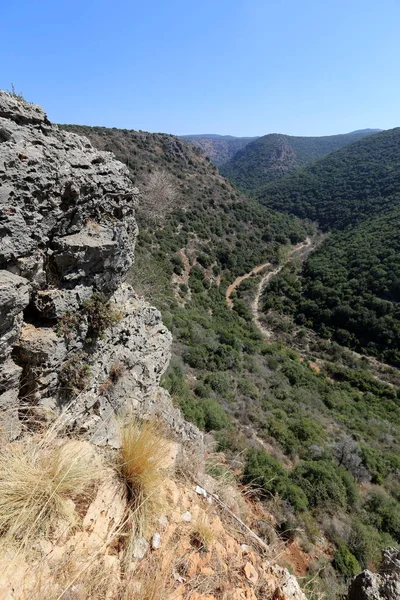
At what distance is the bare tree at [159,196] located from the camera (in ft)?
99.3

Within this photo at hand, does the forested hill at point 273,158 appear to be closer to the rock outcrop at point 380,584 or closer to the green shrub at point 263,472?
the green shrub at point 263,472

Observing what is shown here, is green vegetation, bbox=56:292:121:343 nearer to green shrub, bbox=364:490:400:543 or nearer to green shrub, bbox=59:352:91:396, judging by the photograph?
green shrub, bbox=59:352:91:396

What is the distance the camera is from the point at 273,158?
91.4m

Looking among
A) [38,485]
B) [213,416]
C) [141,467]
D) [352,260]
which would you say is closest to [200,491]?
[141,467]

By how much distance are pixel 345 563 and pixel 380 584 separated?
549 cm

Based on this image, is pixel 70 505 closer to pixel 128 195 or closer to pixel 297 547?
pixel 128 195

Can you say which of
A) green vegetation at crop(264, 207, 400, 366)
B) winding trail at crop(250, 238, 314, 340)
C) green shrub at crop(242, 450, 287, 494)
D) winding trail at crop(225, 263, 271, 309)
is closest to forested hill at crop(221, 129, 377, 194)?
winding trail at crop(250, 238, 314, 340)

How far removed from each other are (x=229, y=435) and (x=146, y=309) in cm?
593

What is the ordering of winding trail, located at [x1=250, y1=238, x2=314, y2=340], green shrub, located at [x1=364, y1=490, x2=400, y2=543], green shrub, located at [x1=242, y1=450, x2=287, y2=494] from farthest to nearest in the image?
winding trail, located at [x1=250, y1=238, x2=314, y2=340]
green shrub, located at [x1=364, y1=490, x2=400, y2=543]
green shrub, located at [x1=242, y1=450, x2=287, y2=494]

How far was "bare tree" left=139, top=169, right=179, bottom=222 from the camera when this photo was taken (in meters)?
30.3

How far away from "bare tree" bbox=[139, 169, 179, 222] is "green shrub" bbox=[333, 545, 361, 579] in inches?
1041

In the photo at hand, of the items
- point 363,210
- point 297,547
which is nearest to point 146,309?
point 297,547

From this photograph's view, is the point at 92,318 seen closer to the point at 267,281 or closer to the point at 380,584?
the point at 380,584

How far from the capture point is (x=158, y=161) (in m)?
41.8
